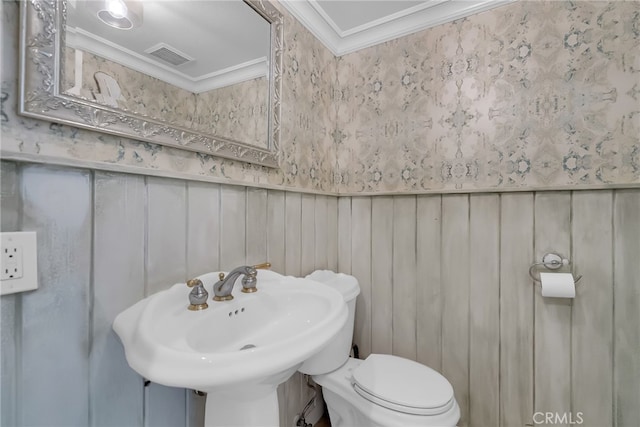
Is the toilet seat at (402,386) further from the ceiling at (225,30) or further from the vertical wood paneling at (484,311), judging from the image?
the ceiling at (225,30)

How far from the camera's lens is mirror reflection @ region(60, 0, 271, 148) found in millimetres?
677

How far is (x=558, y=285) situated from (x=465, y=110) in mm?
871

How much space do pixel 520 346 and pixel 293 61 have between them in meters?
1.71

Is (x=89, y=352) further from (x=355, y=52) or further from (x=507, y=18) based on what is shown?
(x=507, y=18)

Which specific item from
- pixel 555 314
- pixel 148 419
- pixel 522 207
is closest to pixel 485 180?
pixel 522 207

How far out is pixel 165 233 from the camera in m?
0.82

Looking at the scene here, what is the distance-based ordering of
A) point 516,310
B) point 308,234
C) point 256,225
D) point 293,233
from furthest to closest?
point 308,234
point 293,233
point 516,310
point 256,225

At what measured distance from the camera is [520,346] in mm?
1227

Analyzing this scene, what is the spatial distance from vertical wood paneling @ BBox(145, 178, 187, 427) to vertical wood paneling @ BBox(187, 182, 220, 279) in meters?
0.02

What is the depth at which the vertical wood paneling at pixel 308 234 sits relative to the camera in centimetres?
141

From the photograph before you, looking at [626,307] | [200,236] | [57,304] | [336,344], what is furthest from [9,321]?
[626,307]

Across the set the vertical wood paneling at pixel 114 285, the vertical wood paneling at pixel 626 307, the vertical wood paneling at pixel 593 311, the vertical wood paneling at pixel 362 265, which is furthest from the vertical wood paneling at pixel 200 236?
the vertical wood paneling at pixel 626 307

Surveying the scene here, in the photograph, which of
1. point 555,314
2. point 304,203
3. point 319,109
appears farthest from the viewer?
point 319,109

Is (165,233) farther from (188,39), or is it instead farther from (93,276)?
(188,39)
